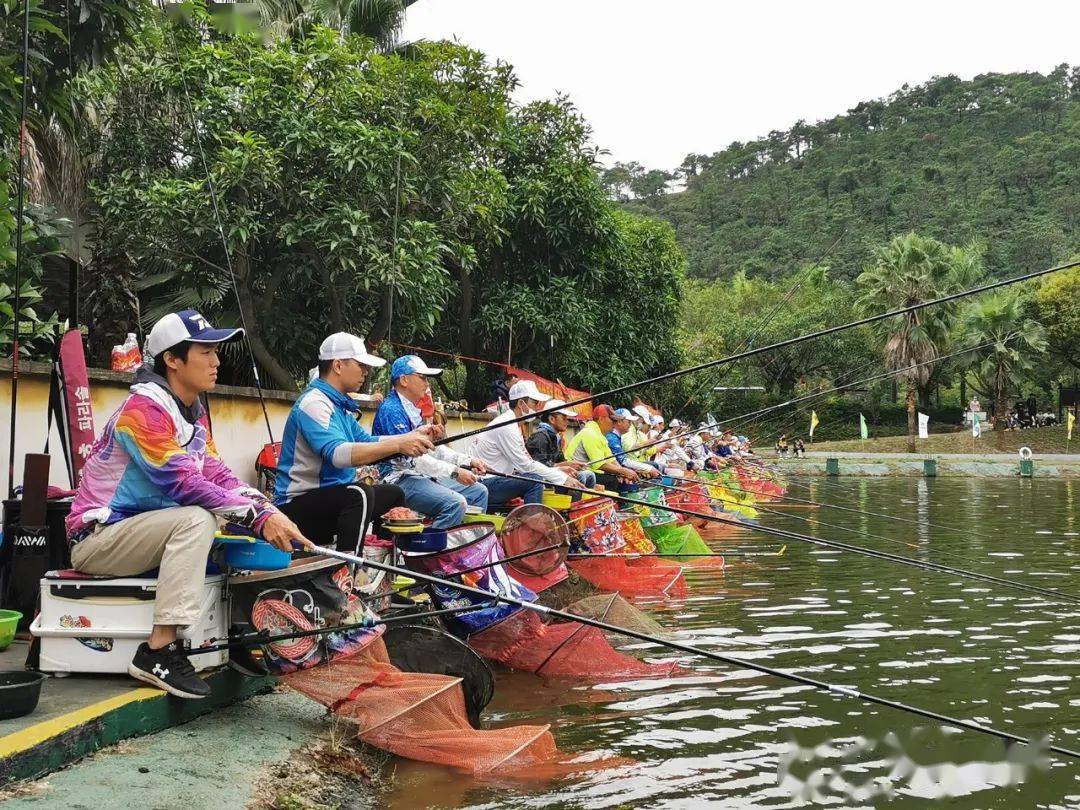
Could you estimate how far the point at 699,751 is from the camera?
5.42 metres

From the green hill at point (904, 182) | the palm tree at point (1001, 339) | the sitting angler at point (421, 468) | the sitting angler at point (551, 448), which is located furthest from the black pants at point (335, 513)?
the green hill at point (904, 182)

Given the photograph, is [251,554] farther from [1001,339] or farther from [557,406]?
[1001,339]

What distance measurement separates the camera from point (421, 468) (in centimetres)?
784

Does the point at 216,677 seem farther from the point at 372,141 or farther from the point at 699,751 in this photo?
the point at 372,141

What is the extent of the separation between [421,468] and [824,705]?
3171mm

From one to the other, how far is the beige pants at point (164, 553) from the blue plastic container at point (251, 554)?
0.99 ft

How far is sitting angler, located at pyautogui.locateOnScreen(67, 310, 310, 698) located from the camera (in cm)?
434

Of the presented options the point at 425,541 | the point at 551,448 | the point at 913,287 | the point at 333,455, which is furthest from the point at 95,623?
the point at 913,287

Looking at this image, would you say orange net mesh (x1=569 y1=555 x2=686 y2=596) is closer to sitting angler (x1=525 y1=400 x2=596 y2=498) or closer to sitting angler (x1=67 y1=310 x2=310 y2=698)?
sitting angler (x1=525 y1=400 x2=596 y2=498)

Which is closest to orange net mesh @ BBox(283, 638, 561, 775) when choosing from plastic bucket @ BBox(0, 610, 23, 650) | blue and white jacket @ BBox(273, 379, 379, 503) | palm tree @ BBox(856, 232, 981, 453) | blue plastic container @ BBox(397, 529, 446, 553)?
blue and white jacket @ BBox(273, 379, 379, 503)

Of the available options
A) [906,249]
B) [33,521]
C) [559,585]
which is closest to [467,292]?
[559,585]

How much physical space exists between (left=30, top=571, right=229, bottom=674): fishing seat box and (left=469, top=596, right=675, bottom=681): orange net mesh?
2767 millimetres

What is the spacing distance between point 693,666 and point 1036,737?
2.27 m

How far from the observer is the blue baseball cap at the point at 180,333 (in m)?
4.59
